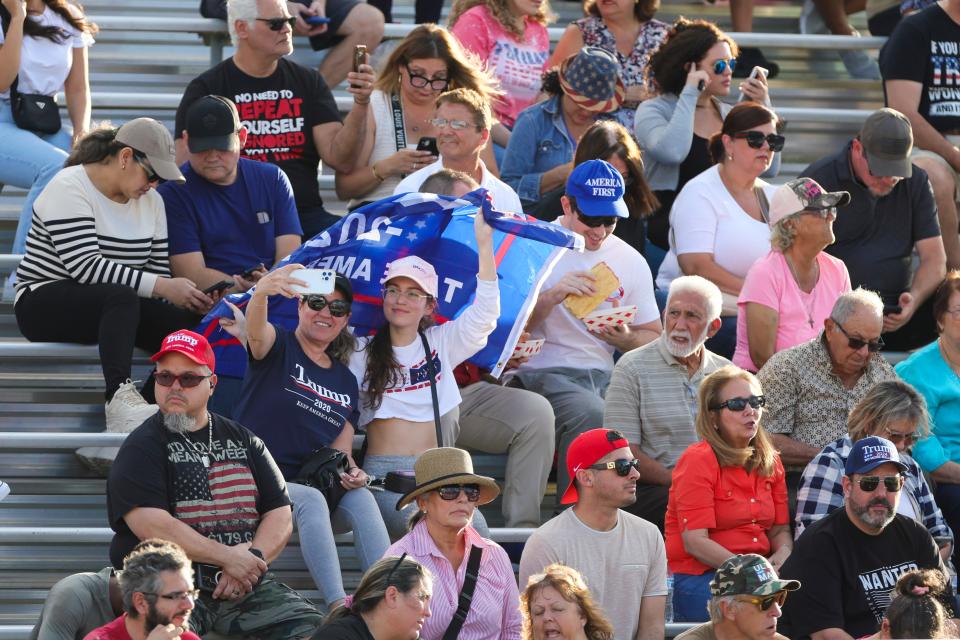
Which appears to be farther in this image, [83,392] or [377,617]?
[83,392]

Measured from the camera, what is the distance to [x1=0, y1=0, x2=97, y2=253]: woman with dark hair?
7.54 m

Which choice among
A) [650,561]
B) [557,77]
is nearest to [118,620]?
[650,561]

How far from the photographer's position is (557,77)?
8047mm

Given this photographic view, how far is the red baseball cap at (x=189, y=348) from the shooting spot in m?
5.61

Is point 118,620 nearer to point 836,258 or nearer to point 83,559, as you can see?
point 83,559

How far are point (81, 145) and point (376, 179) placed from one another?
1499 mm

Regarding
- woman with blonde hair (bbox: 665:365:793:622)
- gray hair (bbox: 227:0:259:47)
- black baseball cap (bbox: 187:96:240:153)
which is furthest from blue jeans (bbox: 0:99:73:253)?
woman with blonde hair (bbox: 665:365:793:622)

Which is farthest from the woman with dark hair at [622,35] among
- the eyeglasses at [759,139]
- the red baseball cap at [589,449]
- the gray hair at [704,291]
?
the red baseball cap at [589,449]

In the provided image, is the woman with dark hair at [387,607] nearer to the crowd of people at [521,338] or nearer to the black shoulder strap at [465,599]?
the crowd of people at [521,338]

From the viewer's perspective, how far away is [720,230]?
300 inches

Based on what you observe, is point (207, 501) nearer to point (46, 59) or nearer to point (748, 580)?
point (748, 580)

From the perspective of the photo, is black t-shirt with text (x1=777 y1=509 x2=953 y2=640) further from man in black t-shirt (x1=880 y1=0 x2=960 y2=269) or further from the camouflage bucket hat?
man in black t-shirt (x1=880 y1=0 x2=960 y2=269)

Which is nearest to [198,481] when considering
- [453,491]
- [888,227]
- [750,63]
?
[453,491]

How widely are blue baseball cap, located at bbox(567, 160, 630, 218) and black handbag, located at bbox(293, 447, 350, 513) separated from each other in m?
1.62
